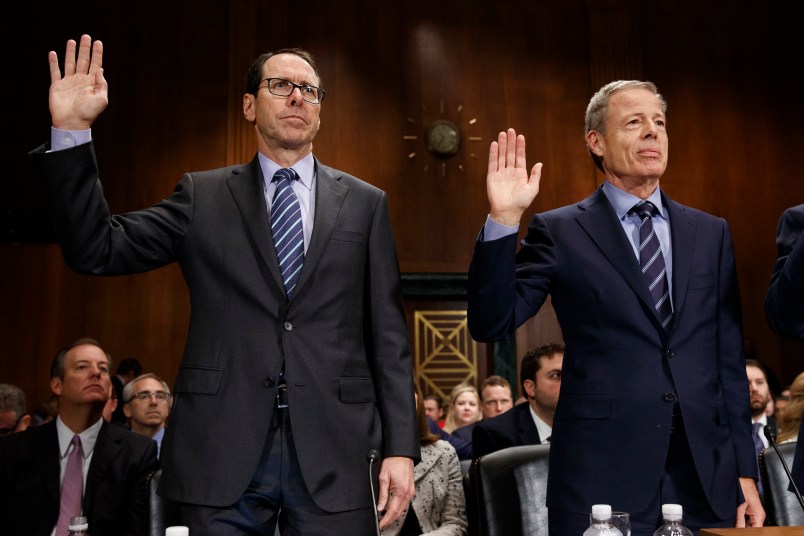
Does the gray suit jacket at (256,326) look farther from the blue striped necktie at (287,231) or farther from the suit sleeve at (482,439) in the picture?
the suit sleeve at (482,439)

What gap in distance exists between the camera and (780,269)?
2.23m

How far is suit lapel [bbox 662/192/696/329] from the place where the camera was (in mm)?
2186

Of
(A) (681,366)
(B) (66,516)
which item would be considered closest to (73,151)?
(A) (681,366)

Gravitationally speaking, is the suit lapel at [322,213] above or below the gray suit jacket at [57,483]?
above

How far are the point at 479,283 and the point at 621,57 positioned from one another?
790cm

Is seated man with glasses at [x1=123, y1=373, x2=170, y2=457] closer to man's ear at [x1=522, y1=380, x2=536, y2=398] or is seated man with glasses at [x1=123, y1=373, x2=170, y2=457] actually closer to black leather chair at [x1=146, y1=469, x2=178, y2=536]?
man's ear at [x1=522, y1=380, x2=536, y2=398]

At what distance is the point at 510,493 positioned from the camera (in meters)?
2.65

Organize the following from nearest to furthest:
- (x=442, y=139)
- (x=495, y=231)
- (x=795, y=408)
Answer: (x=495, y=231) < (x=795, y=408) < (x=442, y=139)

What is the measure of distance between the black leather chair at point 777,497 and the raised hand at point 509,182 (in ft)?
4.39

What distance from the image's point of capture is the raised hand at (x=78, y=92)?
1902 mm

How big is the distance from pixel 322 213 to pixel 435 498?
174 cm

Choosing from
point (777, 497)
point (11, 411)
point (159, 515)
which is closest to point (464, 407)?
point (11, 411)

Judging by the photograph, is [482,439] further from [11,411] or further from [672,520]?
[11,411]

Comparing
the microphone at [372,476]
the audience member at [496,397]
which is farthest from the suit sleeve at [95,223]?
the audience member at [496,397]
